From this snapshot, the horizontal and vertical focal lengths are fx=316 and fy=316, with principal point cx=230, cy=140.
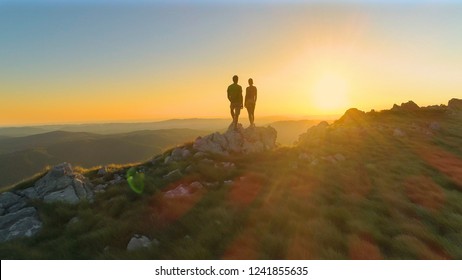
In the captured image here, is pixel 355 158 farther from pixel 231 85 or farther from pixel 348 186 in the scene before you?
pixel 231 85

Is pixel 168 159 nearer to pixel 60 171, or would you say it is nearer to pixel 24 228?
pixel 60 171

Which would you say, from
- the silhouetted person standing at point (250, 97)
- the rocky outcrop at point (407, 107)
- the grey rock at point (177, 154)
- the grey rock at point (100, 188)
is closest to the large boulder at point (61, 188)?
the grey rock at point (100, 188)

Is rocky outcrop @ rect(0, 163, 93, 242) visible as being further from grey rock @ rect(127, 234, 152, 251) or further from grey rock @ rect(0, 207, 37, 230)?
grey rock @ rect(127, 234, 152, 251)

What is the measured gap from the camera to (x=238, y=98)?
2114cm

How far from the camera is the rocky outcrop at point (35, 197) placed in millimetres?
10953

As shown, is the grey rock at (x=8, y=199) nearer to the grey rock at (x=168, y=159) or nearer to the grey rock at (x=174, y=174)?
the grey rock at (x=174, y=174)

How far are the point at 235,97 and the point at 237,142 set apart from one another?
3020 mm

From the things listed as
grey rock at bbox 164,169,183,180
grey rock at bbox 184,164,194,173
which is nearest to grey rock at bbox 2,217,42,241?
grey rock at bbox 164,169,183,180

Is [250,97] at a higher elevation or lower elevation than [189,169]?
higher

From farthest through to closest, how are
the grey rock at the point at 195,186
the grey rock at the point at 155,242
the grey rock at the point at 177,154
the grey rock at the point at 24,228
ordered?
1. the grey rock at the point at 177,154
2. the grey rock at the point at 195,186
3. the grey rock at the point at 24,228
4. the grey rock at the point at 155,242

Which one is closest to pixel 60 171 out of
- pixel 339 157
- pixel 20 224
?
pixel 20 224

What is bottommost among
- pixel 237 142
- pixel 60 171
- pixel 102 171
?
pixel 102 171

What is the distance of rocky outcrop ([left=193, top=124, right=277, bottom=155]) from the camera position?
797 inches

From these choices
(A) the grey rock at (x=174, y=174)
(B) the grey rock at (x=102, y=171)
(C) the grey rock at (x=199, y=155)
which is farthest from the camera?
(C) the grey rock at (x=199, y=155)
